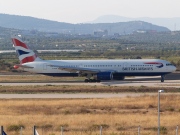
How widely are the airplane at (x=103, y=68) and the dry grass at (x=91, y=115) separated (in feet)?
80.1

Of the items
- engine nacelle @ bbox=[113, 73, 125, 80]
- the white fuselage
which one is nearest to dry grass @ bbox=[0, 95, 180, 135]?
the white fuselage

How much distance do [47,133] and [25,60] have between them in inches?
2051

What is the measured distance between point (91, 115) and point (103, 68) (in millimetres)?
39302

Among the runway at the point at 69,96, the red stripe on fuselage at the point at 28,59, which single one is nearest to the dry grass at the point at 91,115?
the runway at the point at 69,96

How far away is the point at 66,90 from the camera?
Answer: 225ft

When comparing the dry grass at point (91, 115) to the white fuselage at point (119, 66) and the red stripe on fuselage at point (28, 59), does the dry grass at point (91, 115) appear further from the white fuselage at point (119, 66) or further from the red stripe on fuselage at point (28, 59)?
the red stripe on fuselage at point (28, 59)

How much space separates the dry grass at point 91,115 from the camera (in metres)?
37.8

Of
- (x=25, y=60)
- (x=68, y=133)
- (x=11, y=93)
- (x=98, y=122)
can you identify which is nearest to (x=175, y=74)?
(x=25, y=60)

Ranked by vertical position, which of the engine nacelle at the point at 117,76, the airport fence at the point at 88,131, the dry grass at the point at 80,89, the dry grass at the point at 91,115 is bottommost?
the engine nacelle at the point at 117,76

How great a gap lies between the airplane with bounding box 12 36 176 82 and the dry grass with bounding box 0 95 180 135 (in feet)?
80.1

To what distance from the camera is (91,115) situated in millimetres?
45344

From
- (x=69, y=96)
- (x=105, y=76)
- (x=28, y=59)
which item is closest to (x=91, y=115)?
(x=69, y=96)

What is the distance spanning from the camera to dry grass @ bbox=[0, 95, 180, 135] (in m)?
37.8

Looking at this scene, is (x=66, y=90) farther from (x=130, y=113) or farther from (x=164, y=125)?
(x=164, y=125)
